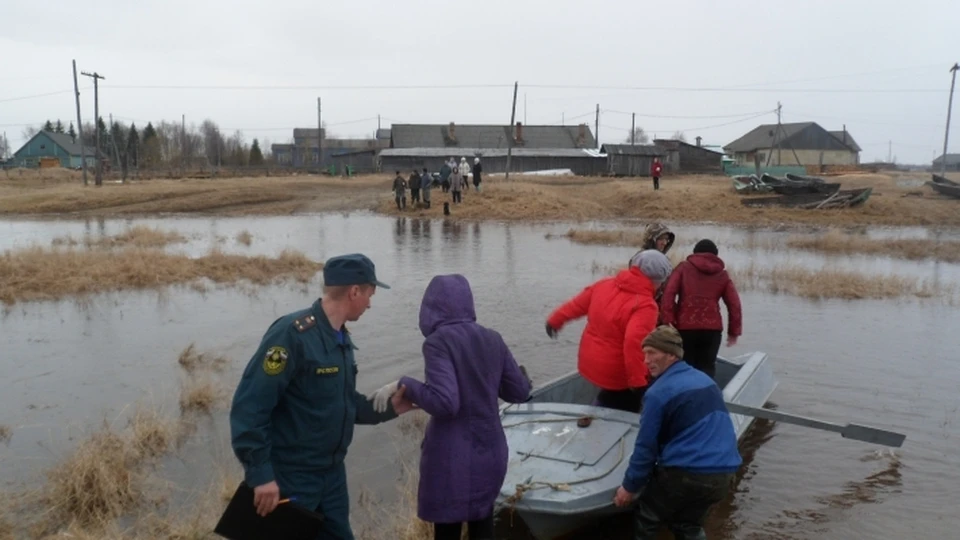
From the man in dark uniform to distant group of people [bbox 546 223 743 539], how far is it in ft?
4.97

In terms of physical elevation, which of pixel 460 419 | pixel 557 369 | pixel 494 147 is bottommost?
pixel 557 369

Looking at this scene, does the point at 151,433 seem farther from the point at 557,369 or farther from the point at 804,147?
the point at 804,147

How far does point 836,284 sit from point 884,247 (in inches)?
325

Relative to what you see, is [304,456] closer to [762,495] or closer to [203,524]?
[203,524]

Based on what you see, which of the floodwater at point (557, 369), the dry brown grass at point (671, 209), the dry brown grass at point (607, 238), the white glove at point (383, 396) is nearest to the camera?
the white glove at point (383, 396)

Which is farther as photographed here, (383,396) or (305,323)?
(383,396)

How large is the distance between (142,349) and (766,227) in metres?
24.6

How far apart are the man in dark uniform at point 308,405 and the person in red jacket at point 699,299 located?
3.62m

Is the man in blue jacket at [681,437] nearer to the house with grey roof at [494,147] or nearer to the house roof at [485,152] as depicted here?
Result: the house with grey roof at [494,147]

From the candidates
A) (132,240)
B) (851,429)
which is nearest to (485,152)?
(132,240)

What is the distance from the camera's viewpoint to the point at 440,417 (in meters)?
3.65

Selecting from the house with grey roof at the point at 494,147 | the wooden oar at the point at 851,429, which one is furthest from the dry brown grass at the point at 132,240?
the house with grey roof at the point at 494,147

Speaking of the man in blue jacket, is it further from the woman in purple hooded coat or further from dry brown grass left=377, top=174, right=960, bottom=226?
dry brown grass left=377, top=174, right=960, bottom=226

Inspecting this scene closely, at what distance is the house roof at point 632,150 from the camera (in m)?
59.4
